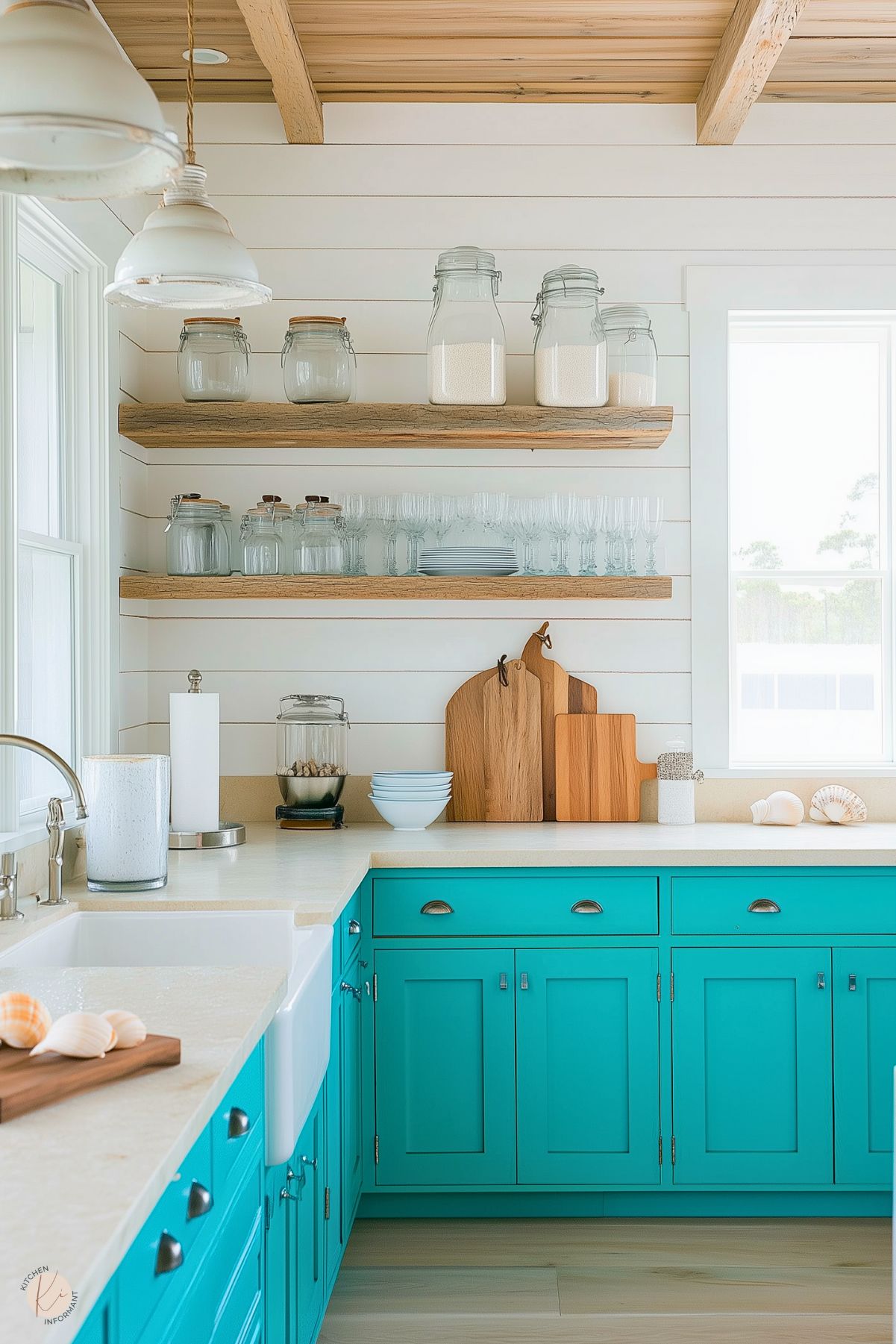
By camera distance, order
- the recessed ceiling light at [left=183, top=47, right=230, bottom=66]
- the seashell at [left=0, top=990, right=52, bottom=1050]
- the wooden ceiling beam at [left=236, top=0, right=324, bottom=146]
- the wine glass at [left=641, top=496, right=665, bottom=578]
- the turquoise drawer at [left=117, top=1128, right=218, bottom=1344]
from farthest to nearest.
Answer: the wine glass at [left=641, top=496, right=665, bottom=578] < the recessed ceiling light at [left=183, top=47, right=230, bottom=66] < the wooden ceiling beam at [left=236, top=0, right=324, bottom=146] < the seashell at [left=0, top=990, right=52, bottom=1050] < the turquoise drawer at [left=117, top=1128, right=218, bottom=1344]

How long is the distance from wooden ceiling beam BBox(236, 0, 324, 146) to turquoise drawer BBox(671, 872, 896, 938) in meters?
2.20

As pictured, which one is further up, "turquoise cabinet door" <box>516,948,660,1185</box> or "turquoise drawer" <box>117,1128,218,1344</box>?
"turquoise drawer" <box>117,1128,218,1344</box>

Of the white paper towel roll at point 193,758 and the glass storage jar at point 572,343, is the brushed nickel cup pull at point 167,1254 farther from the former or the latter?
the glass storage jar at point 572,343

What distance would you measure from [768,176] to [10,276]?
86.9 inches

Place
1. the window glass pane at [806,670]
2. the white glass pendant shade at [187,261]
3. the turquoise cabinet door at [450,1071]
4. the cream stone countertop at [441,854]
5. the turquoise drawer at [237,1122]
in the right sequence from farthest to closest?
1. the window glass pane at [806,670]
2. the turquoise cabinet door at [450,1071]
3. the cream stone countertop at [441,854]
4. the white glass pendant shade at [187,261]
5. the turquoise drawer at [237,1122]

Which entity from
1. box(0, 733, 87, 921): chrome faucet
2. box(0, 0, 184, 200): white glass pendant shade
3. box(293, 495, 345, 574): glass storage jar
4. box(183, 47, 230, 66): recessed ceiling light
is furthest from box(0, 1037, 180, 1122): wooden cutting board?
box(183, 47, 230, 66): recessed ceiling light

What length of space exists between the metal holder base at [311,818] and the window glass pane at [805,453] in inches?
55.8

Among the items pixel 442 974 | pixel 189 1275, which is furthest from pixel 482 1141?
pixel 189 1275

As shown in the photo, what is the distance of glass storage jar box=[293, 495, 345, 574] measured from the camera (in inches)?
130

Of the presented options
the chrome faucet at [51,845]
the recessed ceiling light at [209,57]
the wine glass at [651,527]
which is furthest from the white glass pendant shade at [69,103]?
the wine glass at [651,527]

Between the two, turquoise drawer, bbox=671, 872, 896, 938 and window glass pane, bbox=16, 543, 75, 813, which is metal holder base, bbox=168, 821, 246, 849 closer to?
window glass pane, bbox=16, 543, 75, 813

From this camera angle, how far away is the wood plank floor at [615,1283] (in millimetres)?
2512

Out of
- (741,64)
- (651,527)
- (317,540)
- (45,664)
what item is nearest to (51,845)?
(45,664)

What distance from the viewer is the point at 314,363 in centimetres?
326
